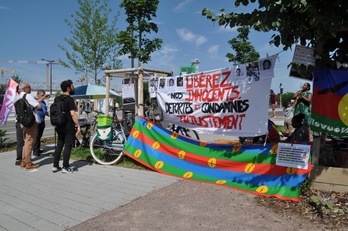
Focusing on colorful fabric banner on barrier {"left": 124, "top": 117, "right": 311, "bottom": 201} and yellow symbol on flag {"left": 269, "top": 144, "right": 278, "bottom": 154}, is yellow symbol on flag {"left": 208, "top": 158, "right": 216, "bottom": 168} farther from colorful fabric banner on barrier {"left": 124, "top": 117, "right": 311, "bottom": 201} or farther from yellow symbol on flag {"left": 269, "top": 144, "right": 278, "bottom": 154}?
yellow symbol on flag {"left": 269, "top": 144, "right": 278, "bottom": 154}

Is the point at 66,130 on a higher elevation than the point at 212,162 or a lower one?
higher

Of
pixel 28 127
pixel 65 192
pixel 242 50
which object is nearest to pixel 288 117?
pixel 242 50

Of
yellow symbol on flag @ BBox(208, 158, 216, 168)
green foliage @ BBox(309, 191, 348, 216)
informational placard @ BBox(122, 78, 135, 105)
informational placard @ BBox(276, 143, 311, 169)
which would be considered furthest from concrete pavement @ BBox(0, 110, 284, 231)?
green foliage @ BBox(309, 191, 348, 216)

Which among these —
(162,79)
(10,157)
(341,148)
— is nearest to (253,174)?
(341,148)

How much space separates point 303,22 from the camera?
4.12m

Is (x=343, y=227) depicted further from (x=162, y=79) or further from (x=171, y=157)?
(x=162, y=79)

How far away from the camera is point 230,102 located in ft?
16.7

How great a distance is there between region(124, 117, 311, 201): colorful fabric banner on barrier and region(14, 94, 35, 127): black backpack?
2070mm

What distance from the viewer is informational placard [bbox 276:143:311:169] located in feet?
13.8

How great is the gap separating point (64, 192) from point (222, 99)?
10.4 ft

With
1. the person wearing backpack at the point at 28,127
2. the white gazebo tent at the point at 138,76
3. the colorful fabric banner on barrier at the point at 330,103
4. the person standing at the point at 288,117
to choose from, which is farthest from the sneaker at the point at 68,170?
the person standing at the point at 288,117

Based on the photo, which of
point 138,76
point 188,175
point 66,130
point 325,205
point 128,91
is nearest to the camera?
point 325,205

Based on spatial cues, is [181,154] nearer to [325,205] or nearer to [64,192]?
[64,192]

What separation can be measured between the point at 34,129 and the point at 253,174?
15.2 ft
